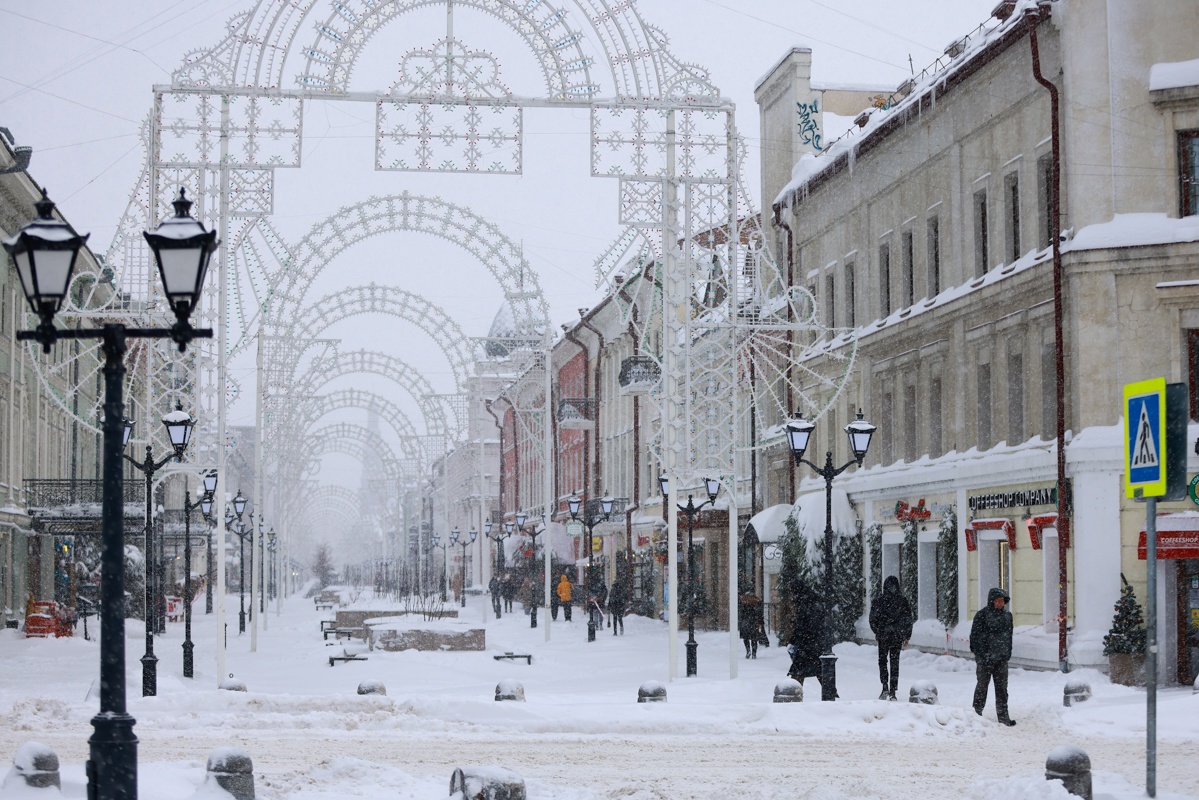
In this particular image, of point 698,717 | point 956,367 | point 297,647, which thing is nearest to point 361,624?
point 297,647

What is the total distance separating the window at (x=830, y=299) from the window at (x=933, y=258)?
6230mm

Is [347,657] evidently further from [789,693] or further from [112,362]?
[112,362]

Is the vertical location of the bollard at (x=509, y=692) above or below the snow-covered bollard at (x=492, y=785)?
below

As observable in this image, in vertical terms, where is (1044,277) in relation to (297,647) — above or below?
above

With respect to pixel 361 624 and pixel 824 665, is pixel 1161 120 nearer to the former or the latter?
pixel 824 665

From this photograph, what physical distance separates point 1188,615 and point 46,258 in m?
19.8

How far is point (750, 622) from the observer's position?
33375 millimetres

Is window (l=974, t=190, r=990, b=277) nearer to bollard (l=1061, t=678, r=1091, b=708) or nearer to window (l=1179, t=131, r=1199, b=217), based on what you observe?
window (l=1179, t=131, r=1199, b=217)

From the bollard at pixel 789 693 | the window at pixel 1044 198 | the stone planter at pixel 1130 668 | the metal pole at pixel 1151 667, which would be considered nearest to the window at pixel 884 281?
the window at pixel 1044 198

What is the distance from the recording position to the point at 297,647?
3984cm

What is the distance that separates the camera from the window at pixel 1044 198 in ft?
90.3

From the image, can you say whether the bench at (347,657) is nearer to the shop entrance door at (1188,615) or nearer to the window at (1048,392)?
the window at (1048,392)

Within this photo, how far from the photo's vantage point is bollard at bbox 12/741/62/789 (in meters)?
11.3

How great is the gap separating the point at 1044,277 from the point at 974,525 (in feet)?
17.0
